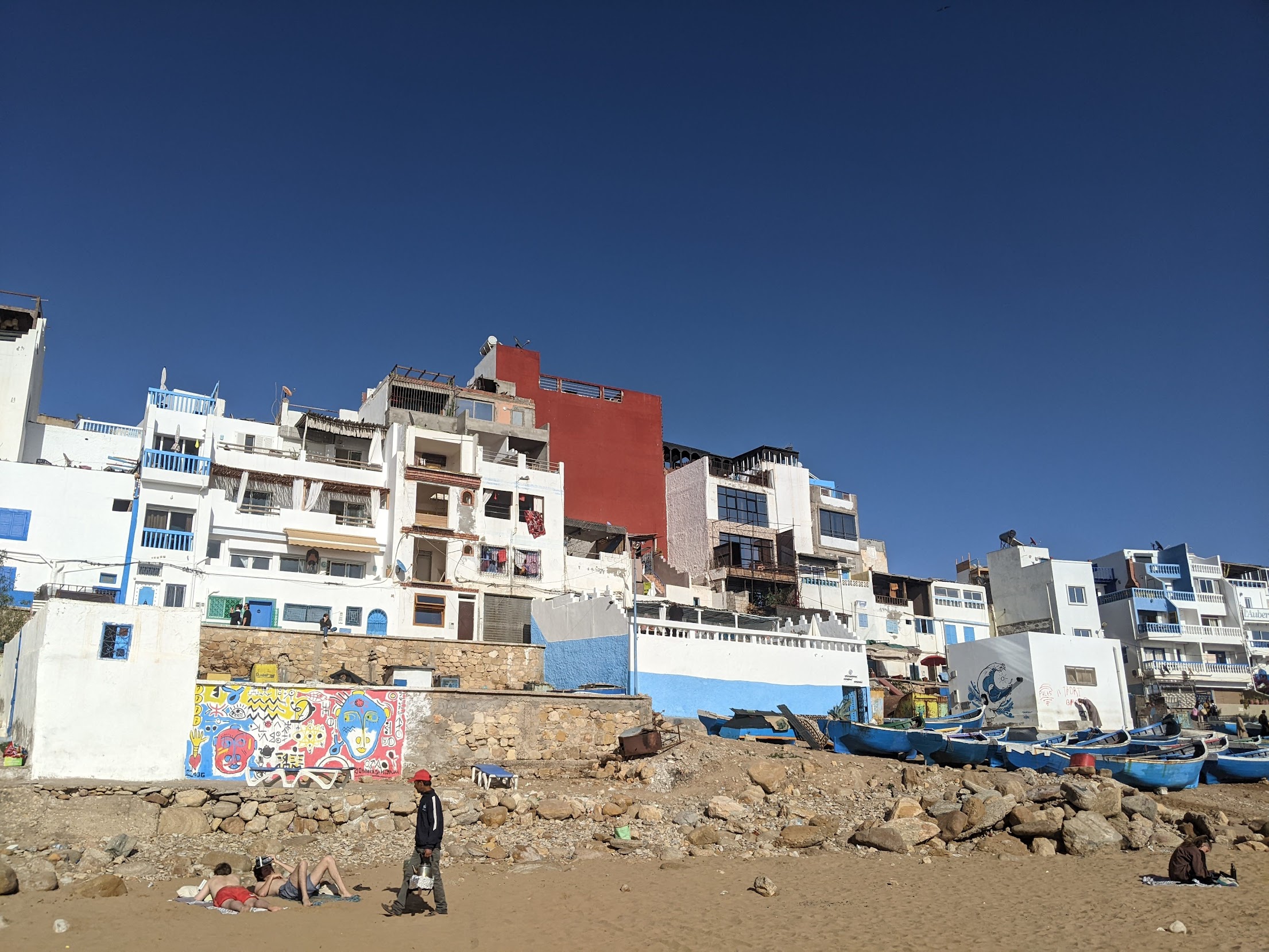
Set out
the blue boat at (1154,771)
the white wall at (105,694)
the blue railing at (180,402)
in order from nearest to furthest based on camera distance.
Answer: the white wall at (105,694) → the blue boat at (1154,771) → the blue railing at (180,402)

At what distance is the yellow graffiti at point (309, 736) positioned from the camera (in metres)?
23.0

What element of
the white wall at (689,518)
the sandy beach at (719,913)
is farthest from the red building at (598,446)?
the sandy beach at (719,913)

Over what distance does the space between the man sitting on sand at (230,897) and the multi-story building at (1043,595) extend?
53.3m

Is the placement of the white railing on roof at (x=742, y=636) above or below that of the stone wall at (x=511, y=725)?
above

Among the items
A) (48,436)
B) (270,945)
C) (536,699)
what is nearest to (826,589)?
(536,699)

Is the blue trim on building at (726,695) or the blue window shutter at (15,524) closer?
the blue trim on building at (726,695)

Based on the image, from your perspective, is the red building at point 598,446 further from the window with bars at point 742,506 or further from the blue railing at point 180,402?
the blue railing at point 180,402

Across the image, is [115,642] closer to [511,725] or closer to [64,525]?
[511,725]

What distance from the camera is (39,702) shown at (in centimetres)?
2050

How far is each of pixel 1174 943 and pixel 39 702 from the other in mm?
21007

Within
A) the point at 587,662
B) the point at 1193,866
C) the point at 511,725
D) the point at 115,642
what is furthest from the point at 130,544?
the point at 1193,866

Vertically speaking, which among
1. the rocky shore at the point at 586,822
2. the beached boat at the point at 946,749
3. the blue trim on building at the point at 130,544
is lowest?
the rocky shore at the point at 586,822

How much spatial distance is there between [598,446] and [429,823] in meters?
42.1

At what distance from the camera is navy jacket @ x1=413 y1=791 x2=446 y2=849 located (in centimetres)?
1321
